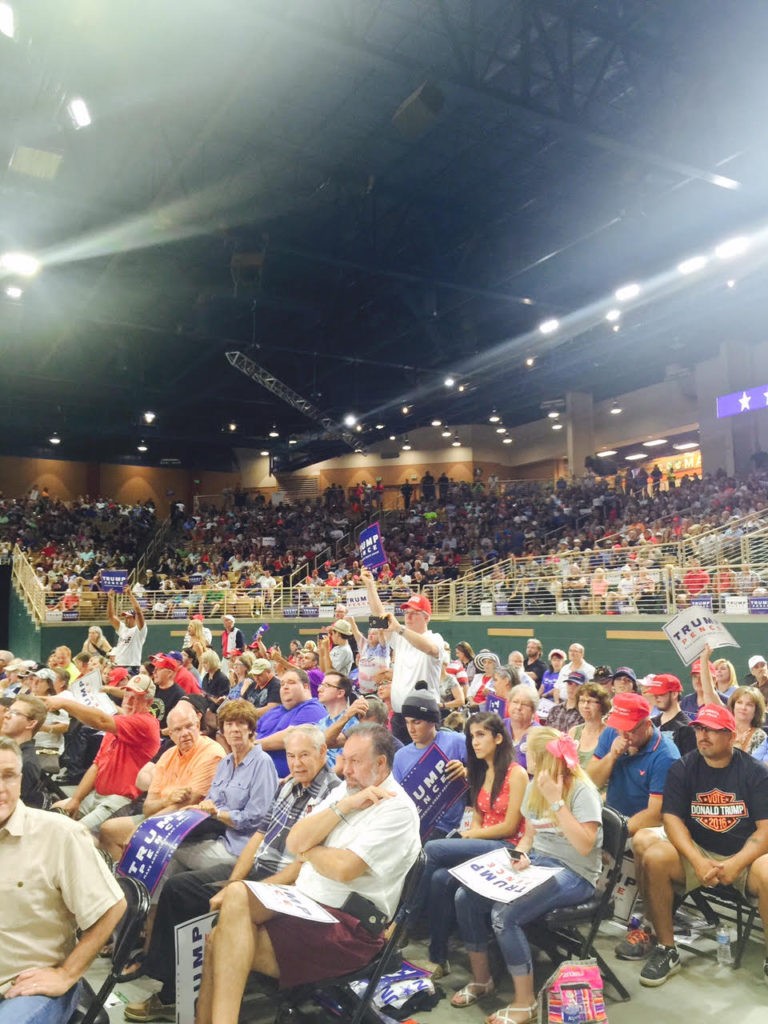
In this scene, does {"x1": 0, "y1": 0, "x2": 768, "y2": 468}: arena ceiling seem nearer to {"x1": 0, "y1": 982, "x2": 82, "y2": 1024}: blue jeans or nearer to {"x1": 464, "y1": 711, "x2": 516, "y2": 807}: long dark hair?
{"x1": 464, "y1": 711, "x2": 516, "y2": 807}: long dark hair

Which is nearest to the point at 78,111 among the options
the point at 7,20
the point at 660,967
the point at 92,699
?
the point at 7,20

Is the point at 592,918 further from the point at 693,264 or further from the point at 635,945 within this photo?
the point at 693,264

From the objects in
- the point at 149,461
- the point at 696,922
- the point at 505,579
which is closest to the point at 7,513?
the point at 149,461

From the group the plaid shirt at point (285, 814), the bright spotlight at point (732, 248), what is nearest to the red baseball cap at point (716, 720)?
the plaid shirt at point (285, 814)

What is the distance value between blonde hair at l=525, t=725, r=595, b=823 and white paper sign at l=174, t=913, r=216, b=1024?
1681 millimetres

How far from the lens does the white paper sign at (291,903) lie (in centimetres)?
280

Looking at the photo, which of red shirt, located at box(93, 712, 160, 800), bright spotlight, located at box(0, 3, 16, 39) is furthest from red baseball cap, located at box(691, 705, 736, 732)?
bright spotlight, located at box(0, 3, 16, 39)

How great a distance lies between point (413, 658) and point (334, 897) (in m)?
2.80

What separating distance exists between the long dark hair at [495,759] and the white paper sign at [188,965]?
1709 millimetres

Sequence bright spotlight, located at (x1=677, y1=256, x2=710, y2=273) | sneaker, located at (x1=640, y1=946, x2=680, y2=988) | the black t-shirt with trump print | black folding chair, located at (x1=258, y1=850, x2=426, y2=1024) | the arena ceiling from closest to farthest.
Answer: black folding chair, located at (x1=258, y1=850, x2=426, y2=1024)
sneaker, located at (x1=640, y1=946, x2=680, y2=988)
the black t-shirt with trump print
the arena ceiling
bright spotlight, located at (x1=677, y1=256, x2=710, y2=273)

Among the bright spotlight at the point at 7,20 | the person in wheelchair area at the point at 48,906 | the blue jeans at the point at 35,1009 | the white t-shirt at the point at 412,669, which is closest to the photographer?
the blue jeans at the point at 35,1009

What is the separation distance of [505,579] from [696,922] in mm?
12449

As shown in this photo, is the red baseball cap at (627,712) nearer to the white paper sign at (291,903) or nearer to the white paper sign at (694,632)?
the white paper sign at (694,632)

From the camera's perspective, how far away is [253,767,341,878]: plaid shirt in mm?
3617
